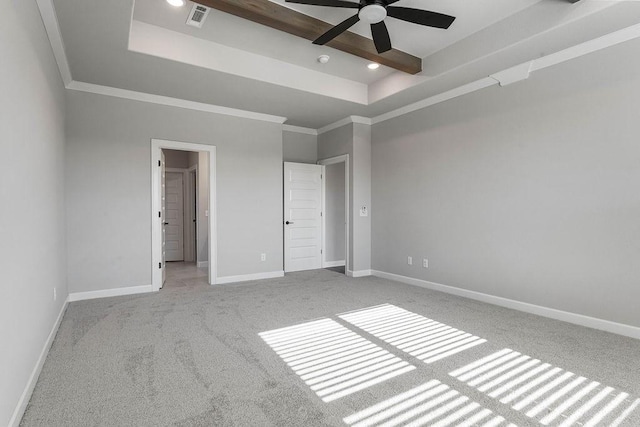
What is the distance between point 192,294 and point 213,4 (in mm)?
3404

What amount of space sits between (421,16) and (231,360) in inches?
123

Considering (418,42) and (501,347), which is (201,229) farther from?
(501,347)

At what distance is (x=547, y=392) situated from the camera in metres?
2.02

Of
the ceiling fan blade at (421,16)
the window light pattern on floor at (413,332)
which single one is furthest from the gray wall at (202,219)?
the ceiling fan blade at (421,16)

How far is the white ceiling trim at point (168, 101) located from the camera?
415 cm

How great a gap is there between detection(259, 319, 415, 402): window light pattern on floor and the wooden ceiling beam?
2851mm

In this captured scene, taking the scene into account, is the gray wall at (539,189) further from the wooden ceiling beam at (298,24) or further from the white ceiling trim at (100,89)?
the white ceiling trim at (100,89)

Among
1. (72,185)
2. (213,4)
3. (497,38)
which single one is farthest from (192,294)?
(497,38)

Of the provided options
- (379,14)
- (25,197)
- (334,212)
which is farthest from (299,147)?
(25,197)

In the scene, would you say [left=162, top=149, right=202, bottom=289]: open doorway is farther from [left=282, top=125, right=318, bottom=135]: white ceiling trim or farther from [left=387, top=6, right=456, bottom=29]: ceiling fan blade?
[left=387, top=6, right=456, bottom=29]: ceiling fan blade

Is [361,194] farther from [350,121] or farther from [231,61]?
[231,61]

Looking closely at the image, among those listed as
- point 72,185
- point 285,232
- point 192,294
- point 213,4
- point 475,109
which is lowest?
point 192,294

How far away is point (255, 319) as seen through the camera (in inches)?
134

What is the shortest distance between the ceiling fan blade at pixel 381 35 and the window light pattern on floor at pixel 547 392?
9.12 ft
